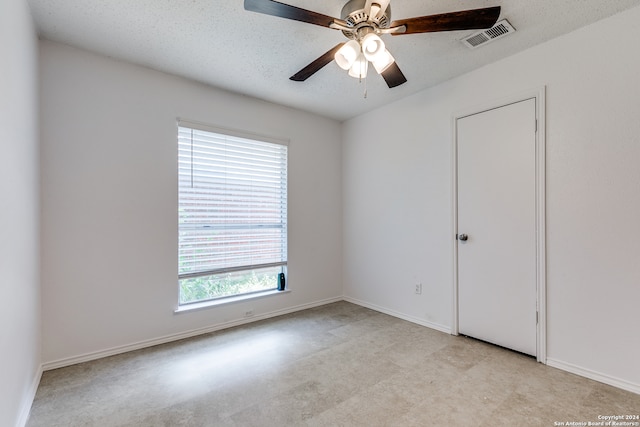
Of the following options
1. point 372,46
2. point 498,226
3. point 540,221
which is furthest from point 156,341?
point 540,221

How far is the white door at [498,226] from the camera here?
251cm

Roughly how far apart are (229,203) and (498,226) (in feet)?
8.94

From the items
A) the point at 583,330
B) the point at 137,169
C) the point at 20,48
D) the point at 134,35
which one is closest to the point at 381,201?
the point at 583,330

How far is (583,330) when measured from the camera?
7.27 feet

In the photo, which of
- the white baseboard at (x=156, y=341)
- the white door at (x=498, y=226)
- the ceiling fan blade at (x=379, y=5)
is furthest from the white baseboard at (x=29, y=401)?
the white door at (x=498, y=226)

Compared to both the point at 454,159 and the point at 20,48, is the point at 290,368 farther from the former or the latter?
the point at 20,48

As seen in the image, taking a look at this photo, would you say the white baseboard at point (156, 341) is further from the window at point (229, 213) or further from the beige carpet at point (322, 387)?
the window at point (229, 213)

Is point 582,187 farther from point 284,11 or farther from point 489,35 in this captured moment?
point 284,11

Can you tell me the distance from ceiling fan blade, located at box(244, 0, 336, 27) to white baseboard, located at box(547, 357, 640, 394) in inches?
117

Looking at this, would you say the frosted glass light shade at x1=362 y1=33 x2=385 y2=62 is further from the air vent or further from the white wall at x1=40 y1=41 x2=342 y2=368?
the white wall at x1=40 y1=41 x2=342 y2=368

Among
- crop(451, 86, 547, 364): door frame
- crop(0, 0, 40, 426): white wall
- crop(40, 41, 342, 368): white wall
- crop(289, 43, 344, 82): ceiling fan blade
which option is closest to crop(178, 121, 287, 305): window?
crop(40, 41, 342, 368): white wall

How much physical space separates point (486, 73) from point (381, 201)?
1.73 meters

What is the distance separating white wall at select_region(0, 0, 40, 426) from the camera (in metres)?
1.47

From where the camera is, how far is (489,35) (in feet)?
7.55
